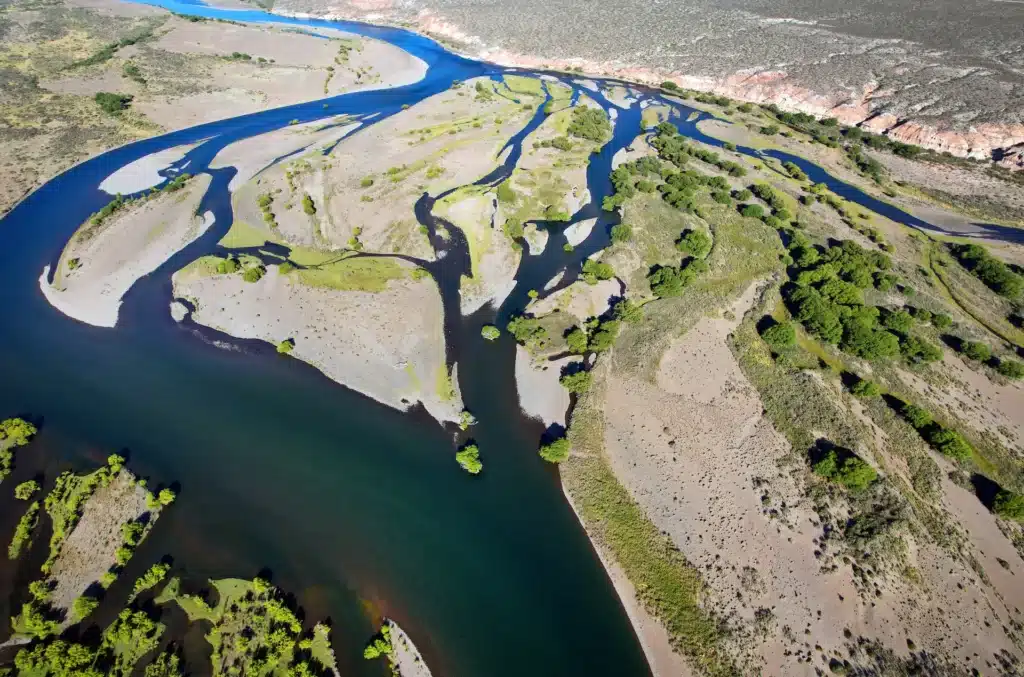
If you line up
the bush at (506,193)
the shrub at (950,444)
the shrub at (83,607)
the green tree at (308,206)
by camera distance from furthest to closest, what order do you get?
the bush at (506,193) < the green tree at (308,206) < the shrub at (950,444) < the shrub at (83,607)

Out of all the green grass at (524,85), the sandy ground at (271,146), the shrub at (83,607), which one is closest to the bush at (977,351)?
the shrub at (83,607)

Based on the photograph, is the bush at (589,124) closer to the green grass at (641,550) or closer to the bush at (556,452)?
the green grass at (641,550)

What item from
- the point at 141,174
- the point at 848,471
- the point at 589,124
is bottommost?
the point at 141,174

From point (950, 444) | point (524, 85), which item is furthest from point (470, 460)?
point (524, 85)

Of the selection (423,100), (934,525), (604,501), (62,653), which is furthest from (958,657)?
(423,100)

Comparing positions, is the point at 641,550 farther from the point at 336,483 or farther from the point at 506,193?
the point at 506,193

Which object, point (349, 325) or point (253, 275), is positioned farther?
point (253, 275)
